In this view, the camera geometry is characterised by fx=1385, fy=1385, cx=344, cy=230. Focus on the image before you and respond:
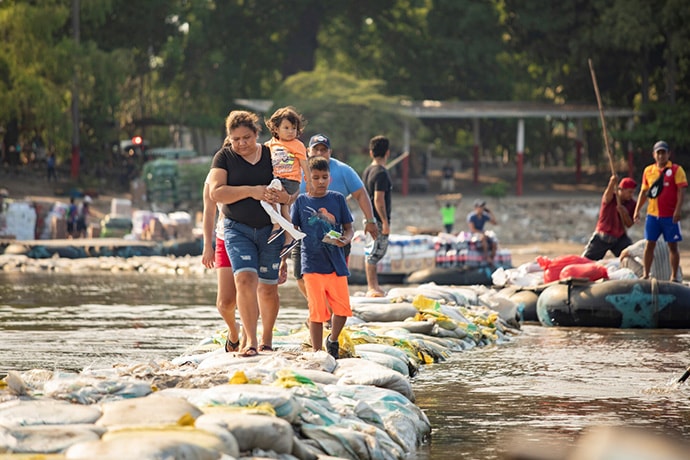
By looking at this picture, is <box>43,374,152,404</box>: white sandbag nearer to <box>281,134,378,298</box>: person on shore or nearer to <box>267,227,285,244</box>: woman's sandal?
<box>267,227,285,244</box>: woman's sandal

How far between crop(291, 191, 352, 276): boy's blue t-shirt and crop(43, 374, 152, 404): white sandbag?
222cm

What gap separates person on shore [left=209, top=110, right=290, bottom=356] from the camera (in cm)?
866

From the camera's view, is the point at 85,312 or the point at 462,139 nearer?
the point at 85,312

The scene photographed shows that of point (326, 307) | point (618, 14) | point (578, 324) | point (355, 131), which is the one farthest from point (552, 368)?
point (618, 14)

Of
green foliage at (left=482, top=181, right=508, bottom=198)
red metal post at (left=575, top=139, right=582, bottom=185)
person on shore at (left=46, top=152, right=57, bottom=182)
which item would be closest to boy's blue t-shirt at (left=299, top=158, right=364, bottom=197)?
green foliage at (left=482, top=181, right=508, bottom=198)

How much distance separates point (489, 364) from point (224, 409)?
4846 millimetres

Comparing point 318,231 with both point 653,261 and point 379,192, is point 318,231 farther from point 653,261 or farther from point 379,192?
point 653,261

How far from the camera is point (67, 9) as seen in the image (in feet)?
141

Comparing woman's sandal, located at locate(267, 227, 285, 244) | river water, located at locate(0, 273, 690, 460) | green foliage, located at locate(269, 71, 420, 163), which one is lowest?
river water, located at locate(0, 273, 690, 460)

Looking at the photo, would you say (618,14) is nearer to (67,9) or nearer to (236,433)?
(67,9)

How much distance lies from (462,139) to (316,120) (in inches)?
1163

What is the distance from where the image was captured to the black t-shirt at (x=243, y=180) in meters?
8.70

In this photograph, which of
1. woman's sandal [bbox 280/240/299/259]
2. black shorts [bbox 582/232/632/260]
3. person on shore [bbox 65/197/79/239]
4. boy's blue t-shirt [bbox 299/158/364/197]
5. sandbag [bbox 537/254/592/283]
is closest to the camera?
woman's sandal [bbox 280/240/299/259]

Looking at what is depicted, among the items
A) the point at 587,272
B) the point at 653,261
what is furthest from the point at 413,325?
the point at 653,261
